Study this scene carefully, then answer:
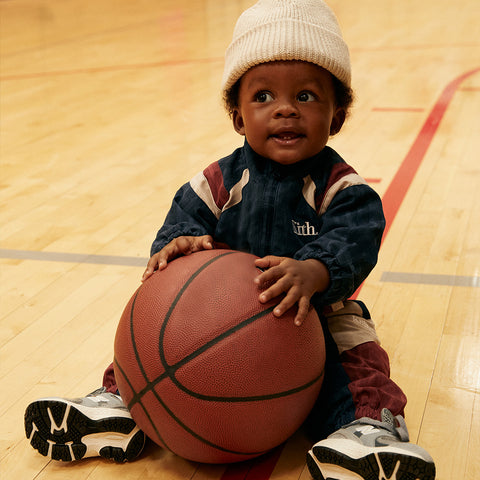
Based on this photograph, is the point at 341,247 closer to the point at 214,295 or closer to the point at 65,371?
the point at 214,295

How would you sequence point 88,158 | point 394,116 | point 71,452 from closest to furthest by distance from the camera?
point 71,452 < point 88,158 < point 394,116

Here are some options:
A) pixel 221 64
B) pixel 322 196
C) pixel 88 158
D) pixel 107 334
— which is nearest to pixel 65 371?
pixel 107 334

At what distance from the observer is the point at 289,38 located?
1923 millimetres

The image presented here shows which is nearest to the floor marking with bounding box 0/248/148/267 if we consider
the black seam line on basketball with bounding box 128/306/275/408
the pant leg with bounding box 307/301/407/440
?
the pant leg with bounding box 307/301/407/440

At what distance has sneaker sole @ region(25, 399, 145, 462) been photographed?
188cm

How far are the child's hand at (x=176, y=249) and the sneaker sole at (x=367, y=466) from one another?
1.98 feet

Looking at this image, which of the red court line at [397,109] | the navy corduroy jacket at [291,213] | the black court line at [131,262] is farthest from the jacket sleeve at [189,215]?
the red court line at [397,109]

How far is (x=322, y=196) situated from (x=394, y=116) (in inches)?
141

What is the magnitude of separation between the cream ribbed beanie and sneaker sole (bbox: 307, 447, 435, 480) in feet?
3.24

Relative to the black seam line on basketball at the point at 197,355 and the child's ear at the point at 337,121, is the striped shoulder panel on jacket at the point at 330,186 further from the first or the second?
the black seam line on basketball at the point at 197,355

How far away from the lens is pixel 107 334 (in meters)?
2.59

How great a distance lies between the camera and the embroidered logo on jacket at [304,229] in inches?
81.7

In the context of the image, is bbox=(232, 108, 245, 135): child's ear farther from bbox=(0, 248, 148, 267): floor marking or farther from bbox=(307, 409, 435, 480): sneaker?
bbox=(0, 248, 148, 267): floor marking

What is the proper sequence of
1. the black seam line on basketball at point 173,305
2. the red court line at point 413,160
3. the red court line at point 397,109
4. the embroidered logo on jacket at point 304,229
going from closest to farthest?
1. the black seam line on basketball at point 173,305
2. the embroidered logo on jacket at point 304,229
3. the red court line at point 413,160
4. the red court line at point 397,109
